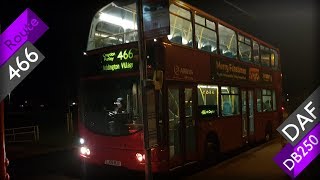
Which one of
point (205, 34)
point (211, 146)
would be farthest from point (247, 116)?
point (205, 34)

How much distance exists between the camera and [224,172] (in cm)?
1083

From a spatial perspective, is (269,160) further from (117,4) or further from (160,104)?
(117,4)

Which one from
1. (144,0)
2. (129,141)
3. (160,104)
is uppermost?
(144,0)

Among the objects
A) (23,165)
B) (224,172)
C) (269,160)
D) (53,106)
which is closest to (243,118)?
(269,160)

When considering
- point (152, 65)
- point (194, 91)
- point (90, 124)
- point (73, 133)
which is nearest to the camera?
point (152, 65)

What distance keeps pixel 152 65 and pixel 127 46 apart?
2.78ft

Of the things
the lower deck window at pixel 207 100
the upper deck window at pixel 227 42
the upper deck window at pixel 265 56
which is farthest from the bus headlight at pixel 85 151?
the upper deck window at pixel 265 56

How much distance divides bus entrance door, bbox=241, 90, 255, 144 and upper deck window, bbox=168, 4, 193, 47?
4.50 metres

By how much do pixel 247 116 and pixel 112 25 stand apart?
258 inches

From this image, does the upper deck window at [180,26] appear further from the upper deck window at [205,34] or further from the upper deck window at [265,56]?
the upper deck window at [265,56]

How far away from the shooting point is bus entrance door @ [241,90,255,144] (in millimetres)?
14570

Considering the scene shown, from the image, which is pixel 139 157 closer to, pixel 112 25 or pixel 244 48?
pixel 112 25
